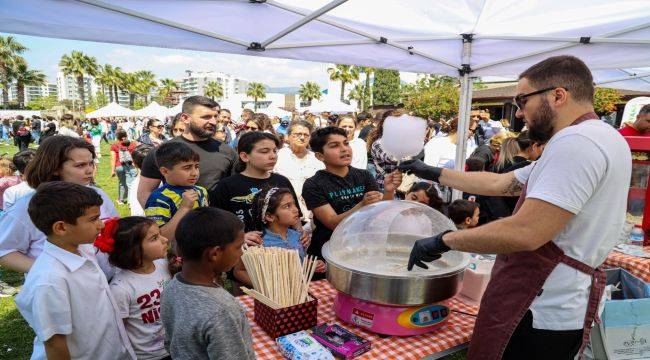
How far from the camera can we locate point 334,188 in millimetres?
2947

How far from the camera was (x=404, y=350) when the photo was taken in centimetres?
180

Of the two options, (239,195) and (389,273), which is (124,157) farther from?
(389,273)

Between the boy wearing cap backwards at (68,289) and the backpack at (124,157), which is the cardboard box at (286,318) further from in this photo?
the backpack at (124,157)

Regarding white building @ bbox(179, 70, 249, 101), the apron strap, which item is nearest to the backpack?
the apron strap

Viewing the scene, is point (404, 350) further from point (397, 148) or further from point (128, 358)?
point (128, 358)

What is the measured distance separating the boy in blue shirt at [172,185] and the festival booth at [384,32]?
0.79 metres

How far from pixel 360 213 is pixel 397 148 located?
49 cm

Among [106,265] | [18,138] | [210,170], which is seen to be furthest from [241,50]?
[18,138]

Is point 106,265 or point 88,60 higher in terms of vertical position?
point 88,60

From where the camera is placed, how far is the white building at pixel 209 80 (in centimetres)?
16727

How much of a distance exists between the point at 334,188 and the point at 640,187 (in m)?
3.10

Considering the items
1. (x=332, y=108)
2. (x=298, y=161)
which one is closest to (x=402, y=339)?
(x=298, y=161)

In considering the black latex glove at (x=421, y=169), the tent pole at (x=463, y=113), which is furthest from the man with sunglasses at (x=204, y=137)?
the tent pole at (x=463, y=113)

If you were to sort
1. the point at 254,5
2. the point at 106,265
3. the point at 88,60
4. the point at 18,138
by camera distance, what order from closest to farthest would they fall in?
1. the point at 106,265
2. the point at 254,5
3. the point at 18,138
4. the point at 88,60
